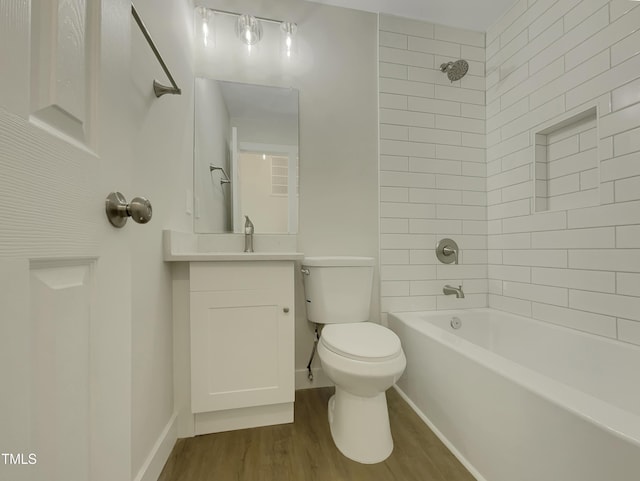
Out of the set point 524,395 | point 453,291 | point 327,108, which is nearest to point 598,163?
point 453,291

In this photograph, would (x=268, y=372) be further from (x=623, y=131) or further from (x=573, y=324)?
(x=623, y=131)

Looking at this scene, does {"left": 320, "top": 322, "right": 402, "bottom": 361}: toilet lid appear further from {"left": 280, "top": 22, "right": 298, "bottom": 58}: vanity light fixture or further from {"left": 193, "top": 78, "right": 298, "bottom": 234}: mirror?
{"left": 280, "top": 22, "right": 298, "bottom": 58}: vanity light fixture

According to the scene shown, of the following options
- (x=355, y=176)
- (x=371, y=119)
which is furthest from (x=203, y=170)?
(x=371, y=119)

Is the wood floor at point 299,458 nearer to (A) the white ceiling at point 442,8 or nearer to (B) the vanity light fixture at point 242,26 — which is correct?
(B) the vanity light fixture at point 242,26

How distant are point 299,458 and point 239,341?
545 mm

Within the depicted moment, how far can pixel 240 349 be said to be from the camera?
1.24 m

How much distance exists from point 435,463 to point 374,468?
0.26 meters

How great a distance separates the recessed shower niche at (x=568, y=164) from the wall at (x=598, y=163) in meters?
0.05

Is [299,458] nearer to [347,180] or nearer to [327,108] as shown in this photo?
[347,180]

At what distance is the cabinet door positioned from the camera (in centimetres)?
121

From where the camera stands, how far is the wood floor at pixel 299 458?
3.43ft

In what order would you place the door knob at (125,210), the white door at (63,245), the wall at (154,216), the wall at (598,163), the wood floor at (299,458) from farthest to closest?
1. the wall at (598,163)
2. the wood floor at (299,458)
3. the wall at (154,216)
4. the door knob at (125,210)
5. the white door at (63,245)

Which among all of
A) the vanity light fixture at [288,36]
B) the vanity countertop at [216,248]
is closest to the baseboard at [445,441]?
the vanity countertop at [216,248]

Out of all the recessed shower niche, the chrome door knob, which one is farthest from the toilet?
the recessed shower niche
